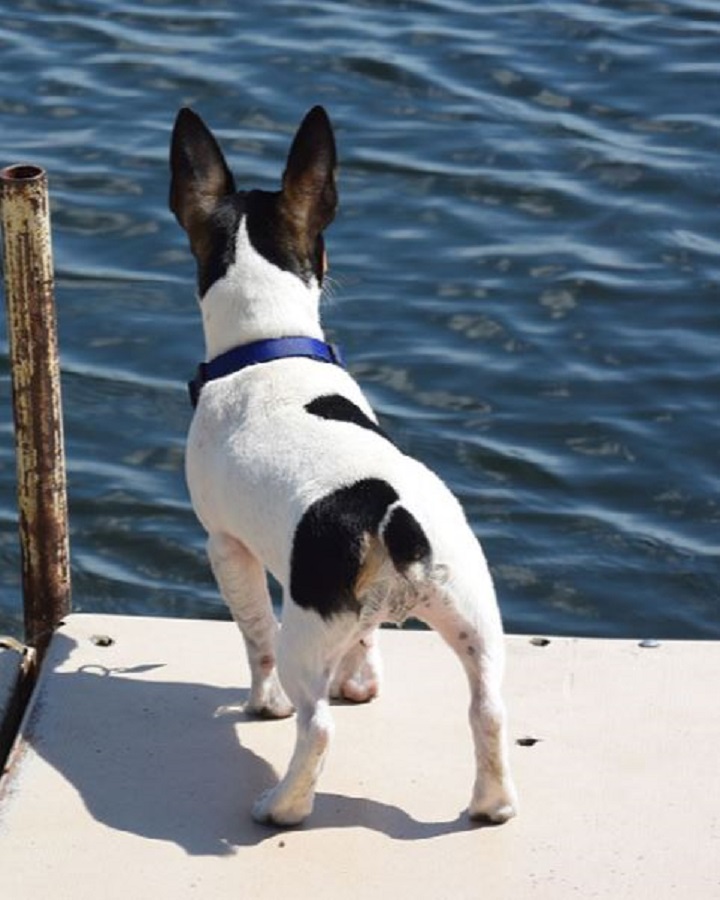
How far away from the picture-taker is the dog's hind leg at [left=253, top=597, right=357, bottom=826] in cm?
500

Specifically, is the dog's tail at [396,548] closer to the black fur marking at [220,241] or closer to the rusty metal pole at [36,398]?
the black fur marking at [220,241]

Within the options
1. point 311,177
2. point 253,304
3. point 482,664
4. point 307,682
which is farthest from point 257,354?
point 482,664

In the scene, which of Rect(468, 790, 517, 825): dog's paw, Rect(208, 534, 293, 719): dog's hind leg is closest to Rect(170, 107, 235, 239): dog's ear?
Rect(208, 534, 293, 719): dog's hind leg

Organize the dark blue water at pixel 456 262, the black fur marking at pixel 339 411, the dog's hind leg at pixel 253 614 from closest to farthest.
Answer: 1. the black fur marking at pixel 339 411
2. the dog's hind leg at pixel 253 614
3. the dark blue water at pixel 456 262

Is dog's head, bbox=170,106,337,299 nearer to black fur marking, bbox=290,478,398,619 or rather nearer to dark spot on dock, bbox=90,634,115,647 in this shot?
black fur marking, bbox=290,478,398,619

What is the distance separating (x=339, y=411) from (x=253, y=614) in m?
0.60

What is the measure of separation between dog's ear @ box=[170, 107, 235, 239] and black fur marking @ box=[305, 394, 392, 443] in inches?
26.1

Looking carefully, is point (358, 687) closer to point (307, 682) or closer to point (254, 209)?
point (307, 682)

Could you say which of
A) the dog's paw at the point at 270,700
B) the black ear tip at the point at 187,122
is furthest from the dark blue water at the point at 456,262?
the black ear tip at the point at 187,122

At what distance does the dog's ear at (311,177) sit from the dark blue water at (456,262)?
2422 mm

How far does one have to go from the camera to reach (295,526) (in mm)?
5031

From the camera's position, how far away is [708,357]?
364 inches

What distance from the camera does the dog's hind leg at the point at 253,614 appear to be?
5582 millimetres

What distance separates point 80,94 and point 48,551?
5506mm
